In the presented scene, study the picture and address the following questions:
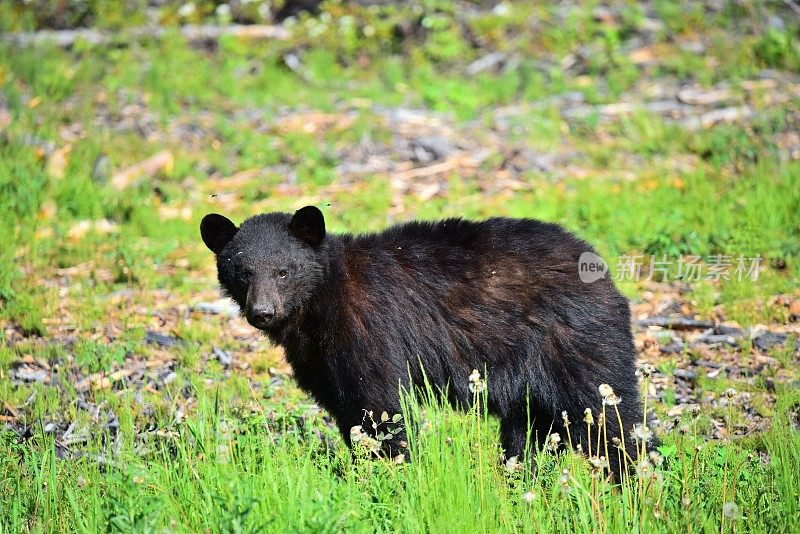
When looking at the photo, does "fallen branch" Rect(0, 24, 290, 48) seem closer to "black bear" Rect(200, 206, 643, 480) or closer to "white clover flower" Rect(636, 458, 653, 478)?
"black bear" Rect(200, 206, 643, 480)

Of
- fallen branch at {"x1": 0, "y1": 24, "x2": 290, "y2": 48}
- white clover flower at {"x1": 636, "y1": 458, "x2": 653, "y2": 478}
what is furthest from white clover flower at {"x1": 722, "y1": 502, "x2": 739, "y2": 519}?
fallen branch at {"x1": 0, "y1": 24, "x2": 290, "y2": 48}

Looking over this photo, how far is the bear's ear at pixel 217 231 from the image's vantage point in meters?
4.76

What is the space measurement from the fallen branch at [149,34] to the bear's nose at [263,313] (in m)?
8.73

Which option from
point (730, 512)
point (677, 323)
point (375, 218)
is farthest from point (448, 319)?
point (375, 218)

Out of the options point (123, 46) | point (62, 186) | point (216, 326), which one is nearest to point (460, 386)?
point (216, 326)

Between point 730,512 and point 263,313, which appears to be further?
point 263,313


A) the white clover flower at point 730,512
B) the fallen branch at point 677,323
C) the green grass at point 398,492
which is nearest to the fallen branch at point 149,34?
the fallen branch at point 677,323

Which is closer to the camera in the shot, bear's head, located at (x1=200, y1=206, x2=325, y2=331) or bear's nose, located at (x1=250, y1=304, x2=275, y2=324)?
bear's nose, located at (x1=250, y1=304, x2=275, y2=324)

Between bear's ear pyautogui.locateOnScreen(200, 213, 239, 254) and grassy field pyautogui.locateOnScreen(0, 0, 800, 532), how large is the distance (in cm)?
83

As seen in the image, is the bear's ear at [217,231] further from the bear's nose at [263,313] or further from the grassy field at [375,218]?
the grassy field at [375,218]

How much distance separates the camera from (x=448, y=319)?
479 cm

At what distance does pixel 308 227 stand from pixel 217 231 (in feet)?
1.64

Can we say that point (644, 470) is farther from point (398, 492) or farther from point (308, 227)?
point (308, 227)

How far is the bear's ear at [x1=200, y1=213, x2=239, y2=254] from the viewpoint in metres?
4.76
